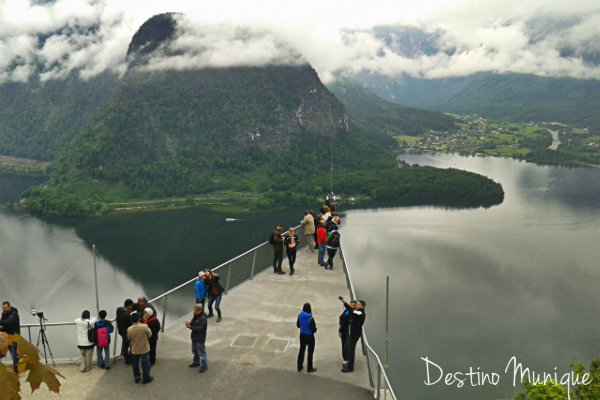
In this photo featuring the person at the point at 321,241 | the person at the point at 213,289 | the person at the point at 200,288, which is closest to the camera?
the person at the point at 200,288

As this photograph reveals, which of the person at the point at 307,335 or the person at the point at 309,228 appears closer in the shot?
the person at the point at 307,335

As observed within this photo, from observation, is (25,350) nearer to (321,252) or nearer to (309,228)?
(321,252)

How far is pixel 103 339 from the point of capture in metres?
11.3

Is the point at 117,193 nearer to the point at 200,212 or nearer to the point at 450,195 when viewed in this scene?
the point at 200,212

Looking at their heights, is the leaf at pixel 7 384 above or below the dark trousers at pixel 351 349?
above

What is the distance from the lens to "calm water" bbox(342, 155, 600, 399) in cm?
3984

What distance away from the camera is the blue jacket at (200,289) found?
13311mm

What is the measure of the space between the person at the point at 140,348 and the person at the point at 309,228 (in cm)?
920

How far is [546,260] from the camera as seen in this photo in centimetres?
6825

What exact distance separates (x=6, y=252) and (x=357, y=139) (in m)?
134

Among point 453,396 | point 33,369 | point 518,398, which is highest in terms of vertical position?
point 33,369

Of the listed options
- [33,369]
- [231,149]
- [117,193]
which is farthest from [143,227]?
[33,369]

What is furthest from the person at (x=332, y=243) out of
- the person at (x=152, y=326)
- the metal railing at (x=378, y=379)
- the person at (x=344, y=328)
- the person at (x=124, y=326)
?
the person at (x=124, y=326)

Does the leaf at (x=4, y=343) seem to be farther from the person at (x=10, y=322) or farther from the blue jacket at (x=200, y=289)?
the blue jacket at (x=200, y=289)
